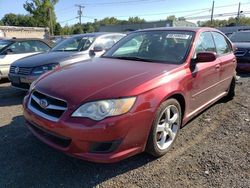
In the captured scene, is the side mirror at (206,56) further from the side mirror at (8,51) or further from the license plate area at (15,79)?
the side mirror at (8,51)

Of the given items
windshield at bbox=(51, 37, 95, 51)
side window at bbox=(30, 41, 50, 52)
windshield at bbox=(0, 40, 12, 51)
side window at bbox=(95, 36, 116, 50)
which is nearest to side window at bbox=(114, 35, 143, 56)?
windshield at bbox=(51, 37, 95, 51)

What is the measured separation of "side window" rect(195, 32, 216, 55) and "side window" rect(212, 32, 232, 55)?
0.21 meters

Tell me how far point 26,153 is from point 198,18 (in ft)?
231

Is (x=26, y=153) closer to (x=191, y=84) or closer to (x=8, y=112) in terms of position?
(x=8, y=112)

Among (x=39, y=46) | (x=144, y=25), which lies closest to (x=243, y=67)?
(x=39, y=46)

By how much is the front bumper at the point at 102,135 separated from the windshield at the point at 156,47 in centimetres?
127

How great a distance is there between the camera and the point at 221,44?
5.05 meters

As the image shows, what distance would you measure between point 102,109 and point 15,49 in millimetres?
6752

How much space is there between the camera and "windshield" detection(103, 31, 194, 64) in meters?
3.87

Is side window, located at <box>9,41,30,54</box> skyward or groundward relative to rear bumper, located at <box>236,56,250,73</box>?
skyward

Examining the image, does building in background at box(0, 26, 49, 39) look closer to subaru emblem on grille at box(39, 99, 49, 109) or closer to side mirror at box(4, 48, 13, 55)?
side mirror at box(4, 48, 13, 55)

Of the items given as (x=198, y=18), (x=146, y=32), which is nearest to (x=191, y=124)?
(x=146, y=32)

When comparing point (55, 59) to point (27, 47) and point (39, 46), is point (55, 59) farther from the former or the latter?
point (39, 46)

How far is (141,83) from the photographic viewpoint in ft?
9.73
